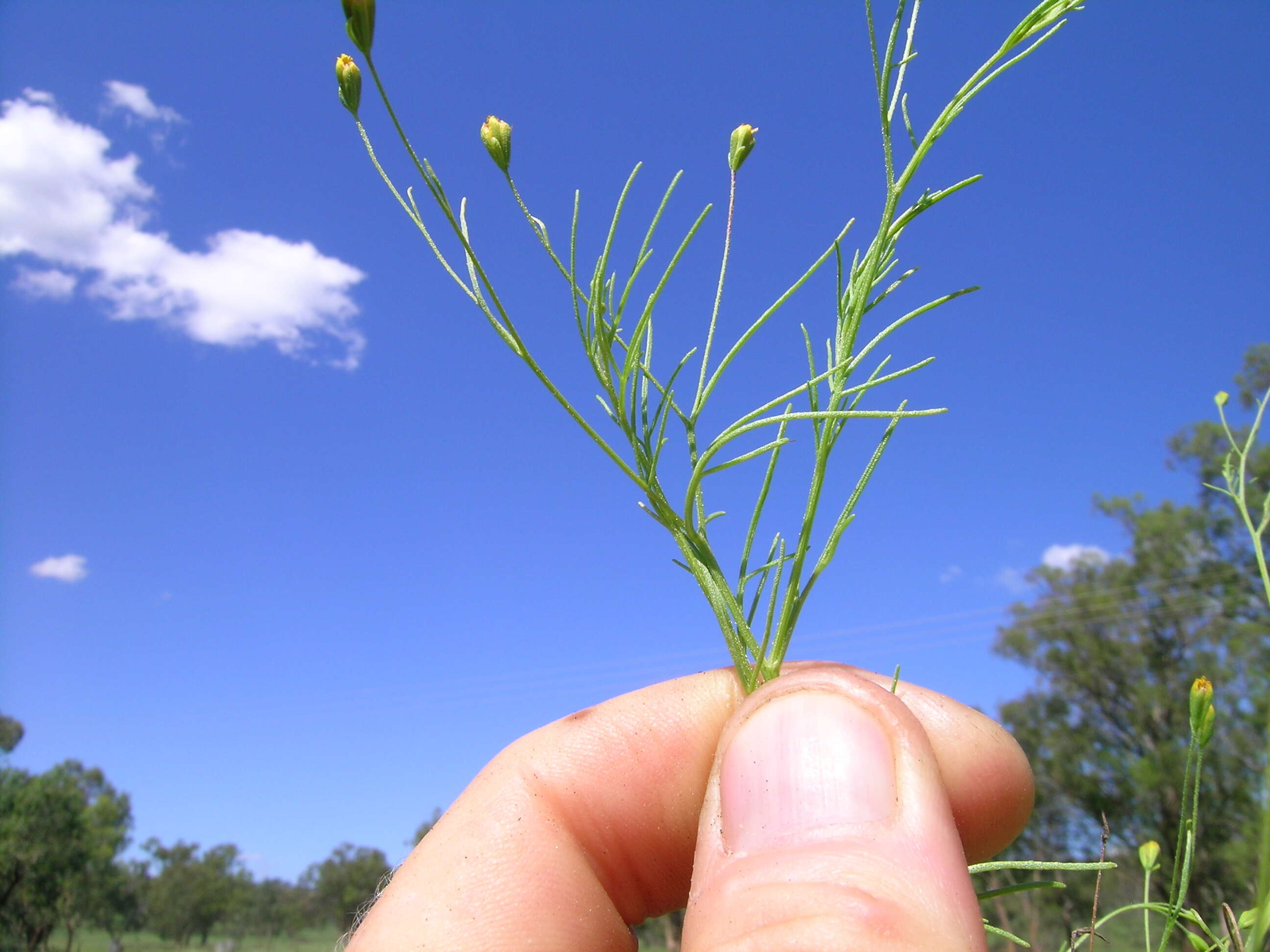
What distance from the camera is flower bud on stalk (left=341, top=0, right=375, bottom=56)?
91cm

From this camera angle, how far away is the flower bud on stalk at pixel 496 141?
1.00m

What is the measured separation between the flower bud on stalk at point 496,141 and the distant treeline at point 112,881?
1778 cm

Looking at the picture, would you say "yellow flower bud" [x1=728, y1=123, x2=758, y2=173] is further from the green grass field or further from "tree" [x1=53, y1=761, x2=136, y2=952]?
the green grass field

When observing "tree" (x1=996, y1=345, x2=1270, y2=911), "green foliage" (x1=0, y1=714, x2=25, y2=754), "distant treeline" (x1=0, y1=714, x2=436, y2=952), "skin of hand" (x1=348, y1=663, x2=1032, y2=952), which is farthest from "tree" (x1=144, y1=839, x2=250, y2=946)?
"skin of hand" (x1=348, y1=663, x2=1032, y2=952)

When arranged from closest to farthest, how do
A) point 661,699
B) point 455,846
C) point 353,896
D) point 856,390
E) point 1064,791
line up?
point 856,390, point 455,846, point 661,699, point 1064,791, point 353,896

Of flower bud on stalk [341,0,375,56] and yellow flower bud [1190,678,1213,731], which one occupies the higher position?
flower bud on stalk [341,0,375,56]

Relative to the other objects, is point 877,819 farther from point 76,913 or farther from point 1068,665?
point 76,913

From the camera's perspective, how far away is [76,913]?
113 feet

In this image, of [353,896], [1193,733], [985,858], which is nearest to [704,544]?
[1193,733]

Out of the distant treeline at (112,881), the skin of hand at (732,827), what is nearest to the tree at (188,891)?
the distant treeline at (112,881)

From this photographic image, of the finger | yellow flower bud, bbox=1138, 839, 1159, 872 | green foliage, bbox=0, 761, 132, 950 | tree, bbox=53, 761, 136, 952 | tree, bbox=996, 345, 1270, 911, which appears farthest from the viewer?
tree, bbox=53, 761, 136, 952

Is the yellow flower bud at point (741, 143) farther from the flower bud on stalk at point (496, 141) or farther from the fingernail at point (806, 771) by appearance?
the fingernail at point (806, 771)

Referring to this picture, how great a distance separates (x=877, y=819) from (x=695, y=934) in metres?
0.30

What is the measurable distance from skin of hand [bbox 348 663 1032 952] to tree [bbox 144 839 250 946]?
56950 millimetres
